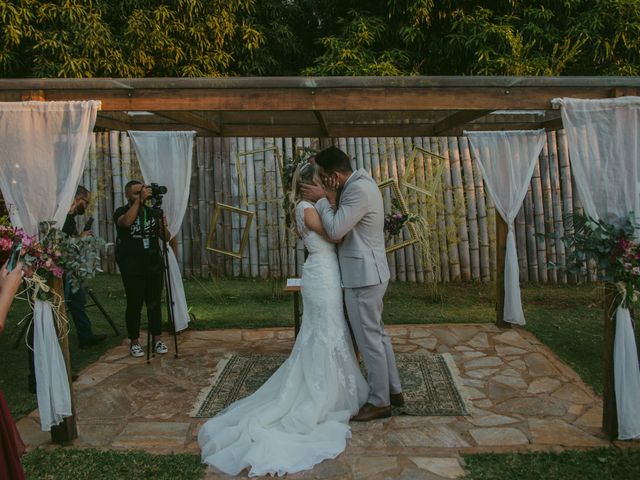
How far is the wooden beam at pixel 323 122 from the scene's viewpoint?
194 inches

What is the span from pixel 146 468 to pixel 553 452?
235 centimetres

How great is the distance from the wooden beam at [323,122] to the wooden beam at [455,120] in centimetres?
110

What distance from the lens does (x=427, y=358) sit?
540cm

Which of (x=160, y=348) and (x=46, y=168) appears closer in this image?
(x=46, y=168)

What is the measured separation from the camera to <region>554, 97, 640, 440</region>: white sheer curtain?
11.8 ft

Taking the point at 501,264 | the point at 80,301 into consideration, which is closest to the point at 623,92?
the point at 501,264

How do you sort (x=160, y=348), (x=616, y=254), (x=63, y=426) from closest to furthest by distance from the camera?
(x=616, y=254)
(x=63, y=426)
(x=160, y=348)

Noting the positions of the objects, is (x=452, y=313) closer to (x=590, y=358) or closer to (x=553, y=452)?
(x=590, y=358)

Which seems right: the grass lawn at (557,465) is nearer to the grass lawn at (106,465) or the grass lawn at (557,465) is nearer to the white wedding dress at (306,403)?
the white wedding dress at (306,403)

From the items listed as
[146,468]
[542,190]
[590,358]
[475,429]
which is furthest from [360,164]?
[146,468]

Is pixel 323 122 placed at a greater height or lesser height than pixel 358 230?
greater

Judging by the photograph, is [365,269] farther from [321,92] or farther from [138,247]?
[138,247]

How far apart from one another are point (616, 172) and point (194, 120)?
334cm

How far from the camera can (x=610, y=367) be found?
3.75 m
